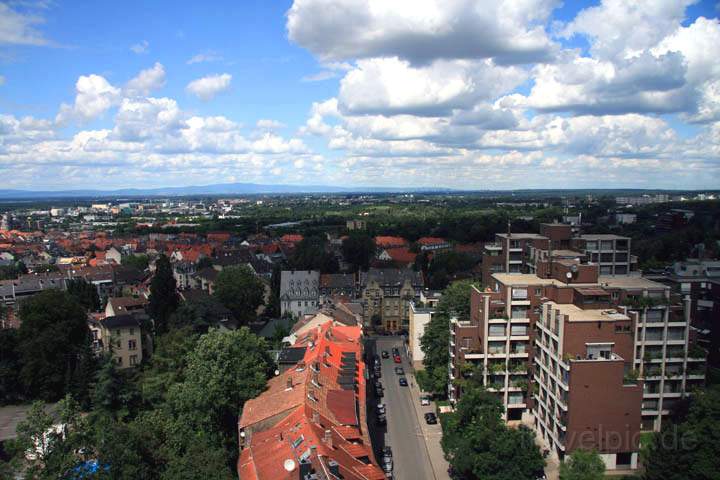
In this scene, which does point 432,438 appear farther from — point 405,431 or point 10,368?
point 10,368

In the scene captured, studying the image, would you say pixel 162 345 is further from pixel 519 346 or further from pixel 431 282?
pixel 431 282

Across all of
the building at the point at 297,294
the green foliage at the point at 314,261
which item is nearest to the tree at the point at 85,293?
the building at the point at 297,294

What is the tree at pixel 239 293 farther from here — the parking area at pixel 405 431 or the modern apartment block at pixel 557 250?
the modern apartment block at pixel 557 250

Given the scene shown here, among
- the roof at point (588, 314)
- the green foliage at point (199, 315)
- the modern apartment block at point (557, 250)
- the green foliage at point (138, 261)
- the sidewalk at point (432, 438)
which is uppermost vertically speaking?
the modern apartment block at point (557, 250)

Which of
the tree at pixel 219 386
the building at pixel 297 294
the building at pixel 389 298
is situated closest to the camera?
the tree at pixel 219 386

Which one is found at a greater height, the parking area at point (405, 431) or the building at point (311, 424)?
the building at point (311, 424)

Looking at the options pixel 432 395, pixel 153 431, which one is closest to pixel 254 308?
pixel 432 395
